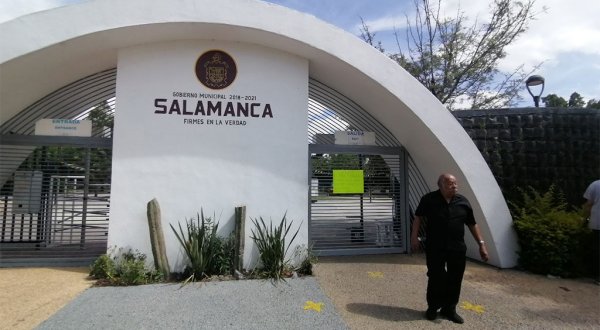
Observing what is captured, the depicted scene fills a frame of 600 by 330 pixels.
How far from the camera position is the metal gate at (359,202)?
7324 millimetres

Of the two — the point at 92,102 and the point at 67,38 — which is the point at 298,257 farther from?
the point at 92,102

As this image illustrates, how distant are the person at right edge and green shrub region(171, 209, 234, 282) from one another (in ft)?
10.6

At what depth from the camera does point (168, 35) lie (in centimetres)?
618

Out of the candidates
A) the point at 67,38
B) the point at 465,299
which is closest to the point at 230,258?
the point at 465,299

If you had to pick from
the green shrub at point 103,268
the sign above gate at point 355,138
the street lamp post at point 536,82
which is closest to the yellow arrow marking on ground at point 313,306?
the green shrub at point 103,268

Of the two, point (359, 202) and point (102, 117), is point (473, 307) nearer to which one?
point (359, 202)

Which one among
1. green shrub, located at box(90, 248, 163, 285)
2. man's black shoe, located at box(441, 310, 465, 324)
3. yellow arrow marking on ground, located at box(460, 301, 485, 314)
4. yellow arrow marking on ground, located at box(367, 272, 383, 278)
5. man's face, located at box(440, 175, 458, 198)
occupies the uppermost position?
man's face, located at box(440, 175, 458, 198)

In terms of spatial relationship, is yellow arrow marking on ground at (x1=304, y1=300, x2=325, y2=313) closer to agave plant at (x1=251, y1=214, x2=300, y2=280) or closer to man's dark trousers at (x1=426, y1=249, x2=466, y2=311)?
agave plant at (x1=251, y1=214, x2=300, y2=280)

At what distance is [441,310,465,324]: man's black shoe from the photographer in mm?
4355

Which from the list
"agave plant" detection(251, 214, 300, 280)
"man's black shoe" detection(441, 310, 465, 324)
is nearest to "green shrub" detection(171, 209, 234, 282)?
"agave plant" detection(251, 214, 300, 280)

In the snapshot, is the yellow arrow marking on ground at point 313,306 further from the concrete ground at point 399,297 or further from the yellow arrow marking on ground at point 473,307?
the yellow arrow marking on ground at point 473,307

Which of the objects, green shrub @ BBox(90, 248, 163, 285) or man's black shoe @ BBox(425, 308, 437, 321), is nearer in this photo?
man's black shoe @ BBox(425, 308, 437, 321)

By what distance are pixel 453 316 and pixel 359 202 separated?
3.41 meters

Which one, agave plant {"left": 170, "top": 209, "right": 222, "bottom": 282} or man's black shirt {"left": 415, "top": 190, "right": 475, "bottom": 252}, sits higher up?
man's black shirt {"left": 415, "top": 190, "right": 475, "bottom": 252}
